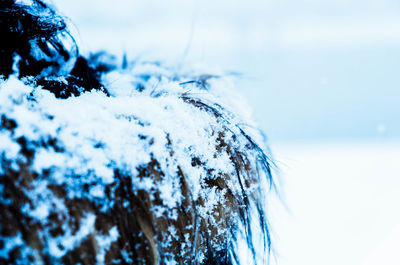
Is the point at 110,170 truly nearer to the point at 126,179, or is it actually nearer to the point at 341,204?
the point at 126,179

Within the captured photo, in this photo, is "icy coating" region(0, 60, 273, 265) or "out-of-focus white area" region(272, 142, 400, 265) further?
"out-of-focus white area" region(272, 142, 400, 265)

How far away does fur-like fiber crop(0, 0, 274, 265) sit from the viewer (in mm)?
222

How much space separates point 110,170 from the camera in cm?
25

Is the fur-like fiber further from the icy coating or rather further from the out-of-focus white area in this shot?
the out-of-focus white area

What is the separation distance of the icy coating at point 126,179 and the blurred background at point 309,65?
57 cm

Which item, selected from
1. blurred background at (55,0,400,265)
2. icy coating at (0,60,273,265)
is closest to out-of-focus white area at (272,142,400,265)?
blurred background at (55,0,400,265)

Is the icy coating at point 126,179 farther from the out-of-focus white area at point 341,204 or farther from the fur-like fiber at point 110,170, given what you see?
the out-of-focus white area at point 341,204

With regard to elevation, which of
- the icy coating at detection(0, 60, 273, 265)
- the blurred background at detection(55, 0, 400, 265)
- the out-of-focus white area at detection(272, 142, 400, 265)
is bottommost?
the icy coating at detection(0, 60, 273, 265)

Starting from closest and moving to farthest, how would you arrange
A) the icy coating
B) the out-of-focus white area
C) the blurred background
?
the icy coating → the out-of-focus white area → the blurred background

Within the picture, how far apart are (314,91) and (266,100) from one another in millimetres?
200

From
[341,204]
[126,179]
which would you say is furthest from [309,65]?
[126,179]

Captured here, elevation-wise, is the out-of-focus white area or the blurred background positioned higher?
the blurred background

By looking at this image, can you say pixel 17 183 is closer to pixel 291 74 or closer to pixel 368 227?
pixel 368 227

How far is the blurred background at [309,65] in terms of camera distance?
93cm
